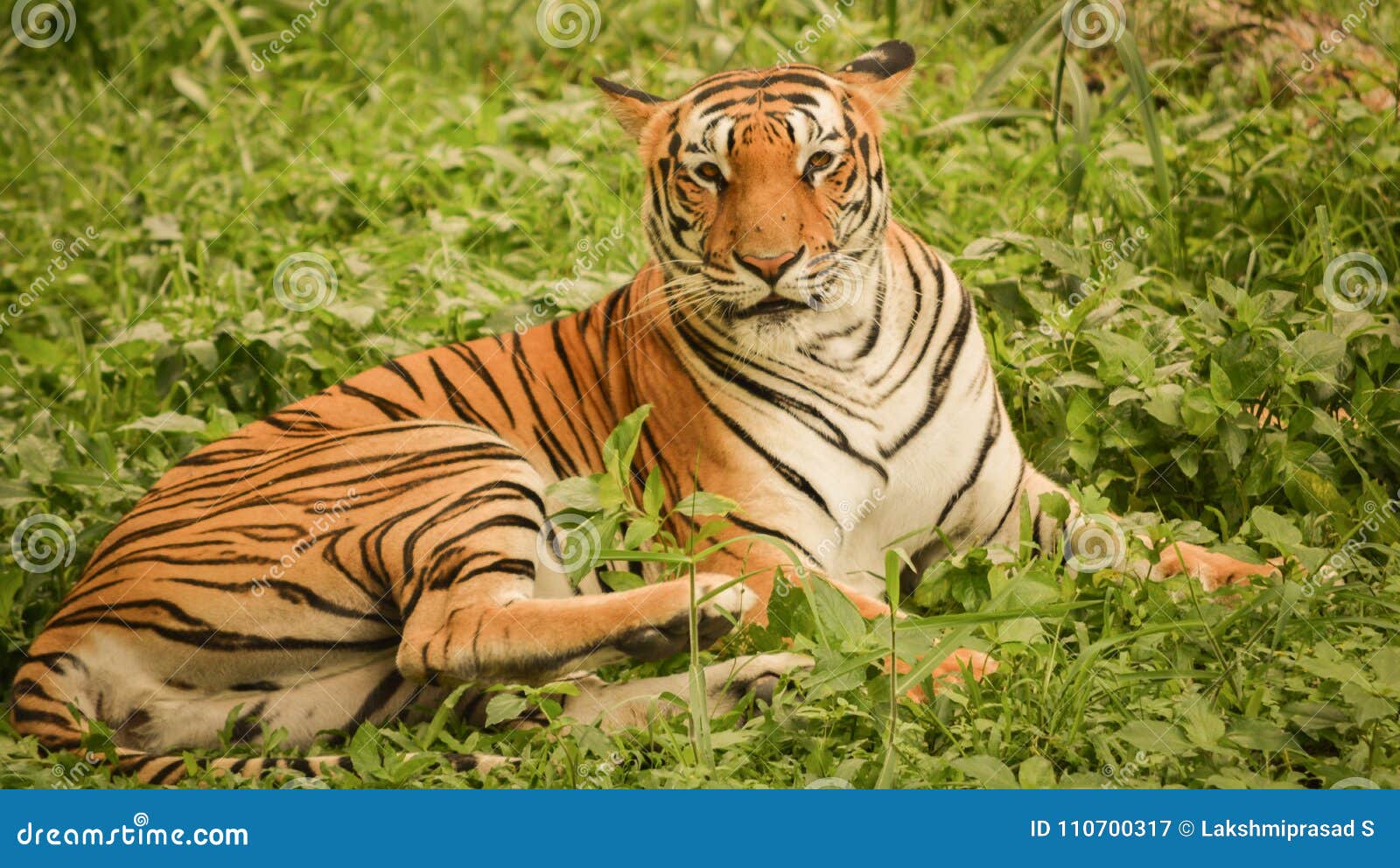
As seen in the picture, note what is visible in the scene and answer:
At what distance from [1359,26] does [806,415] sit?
3.41 m

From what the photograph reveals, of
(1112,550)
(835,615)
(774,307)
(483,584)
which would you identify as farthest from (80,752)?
(1112,550)

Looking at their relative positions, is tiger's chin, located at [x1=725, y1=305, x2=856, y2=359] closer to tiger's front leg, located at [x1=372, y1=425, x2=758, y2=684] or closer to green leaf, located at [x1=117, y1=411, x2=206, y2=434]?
tiger's front leg, located at [x1=372, y1=425, x2=758, y2=684]

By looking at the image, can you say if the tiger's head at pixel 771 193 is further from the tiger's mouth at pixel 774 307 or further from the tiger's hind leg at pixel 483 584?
the tiger's hind leg at pixel 483 584

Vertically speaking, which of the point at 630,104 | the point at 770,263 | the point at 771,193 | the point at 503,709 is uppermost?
the point at 630,104

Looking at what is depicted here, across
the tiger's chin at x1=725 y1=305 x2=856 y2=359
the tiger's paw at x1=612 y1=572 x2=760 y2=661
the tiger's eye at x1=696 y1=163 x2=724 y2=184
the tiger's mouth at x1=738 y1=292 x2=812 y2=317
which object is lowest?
the tiger's paw at x1=612 y1=572 x2=760 y2=661

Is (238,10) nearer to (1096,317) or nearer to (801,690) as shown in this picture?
(1096,317)

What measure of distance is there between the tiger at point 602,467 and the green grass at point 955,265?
0.19 m

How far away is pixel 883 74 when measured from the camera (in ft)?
13.0

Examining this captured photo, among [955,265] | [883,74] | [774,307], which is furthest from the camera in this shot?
[955,265]

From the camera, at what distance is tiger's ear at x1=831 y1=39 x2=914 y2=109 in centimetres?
394

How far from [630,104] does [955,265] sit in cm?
130

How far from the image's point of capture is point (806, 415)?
386cm

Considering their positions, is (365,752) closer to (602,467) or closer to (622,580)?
(622,580)

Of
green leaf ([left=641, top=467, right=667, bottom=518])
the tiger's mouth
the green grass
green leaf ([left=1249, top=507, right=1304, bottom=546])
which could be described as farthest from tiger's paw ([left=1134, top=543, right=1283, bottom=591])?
green leaf ([left=641, top=467, right=667, bottom=518])
